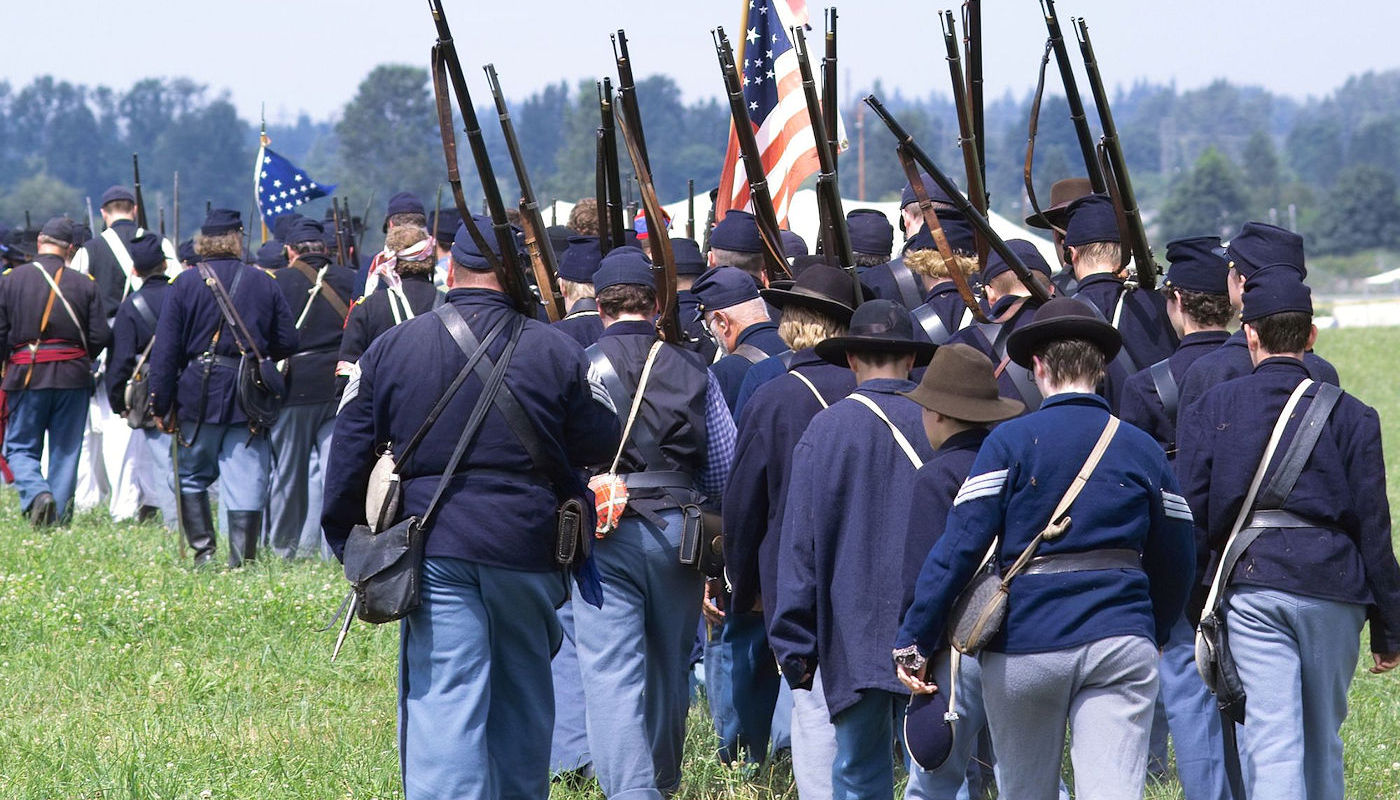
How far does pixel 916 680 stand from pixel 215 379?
6.80m

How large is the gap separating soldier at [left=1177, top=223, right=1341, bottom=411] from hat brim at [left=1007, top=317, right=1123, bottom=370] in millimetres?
1060

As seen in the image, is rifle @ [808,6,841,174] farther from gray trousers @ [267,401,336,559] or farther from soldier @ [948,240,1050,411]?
gray trousers @ [267,401,336,559]

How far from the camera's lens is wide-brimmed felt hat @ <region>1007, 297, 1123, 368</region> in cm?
457

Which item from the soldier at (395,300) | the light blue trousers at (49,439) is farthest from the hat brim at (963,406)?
the light blue trousers at (49,439)

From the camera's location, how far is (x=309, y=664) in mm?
8078

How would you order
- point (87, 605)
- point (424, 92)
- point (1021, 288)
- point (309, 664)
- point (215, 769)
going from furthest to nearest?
1. point (424, 92)
2. point (87, 605)
3. point (309, 664)
4. point (1021, 288)
5. point (215, 769)

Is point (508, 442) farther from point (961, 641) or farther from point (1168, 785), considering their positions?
point (1168, 785)

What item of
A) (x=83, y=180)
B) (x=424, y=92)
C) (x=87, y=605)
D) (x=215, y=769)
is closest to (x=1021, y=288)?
(x=215, y=769)

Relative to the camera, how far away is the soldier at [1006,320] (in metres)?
6.32

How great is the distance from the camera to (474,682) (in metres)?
5.02

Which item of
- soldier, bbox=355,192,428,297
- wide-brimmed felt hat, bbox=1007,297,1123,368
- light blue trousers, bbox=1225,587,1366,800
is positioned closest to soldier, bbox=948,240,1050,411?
light blue trousers, bbox=1225,587,1366,800

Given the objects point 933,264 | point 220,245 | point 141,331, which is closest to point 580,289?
point 933,264

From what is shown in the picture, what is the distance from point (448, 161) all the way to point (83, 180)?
150m

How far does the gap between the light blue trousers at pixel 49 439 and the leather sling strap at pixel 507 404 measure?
8.11 m
